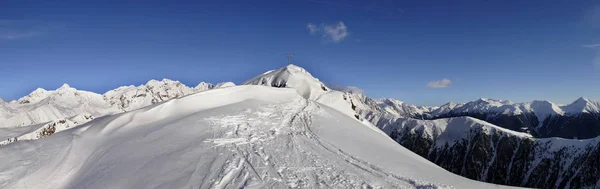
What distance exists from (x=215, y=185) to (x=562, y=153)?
7059 inches

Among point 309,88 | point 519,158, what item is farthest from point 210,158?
point 519,158

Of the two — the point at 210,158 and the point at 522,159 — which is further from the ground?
the point at 210,158

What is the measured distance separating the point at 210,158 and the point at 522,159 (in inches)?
7497

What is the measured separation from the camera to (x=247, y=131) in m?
17.4

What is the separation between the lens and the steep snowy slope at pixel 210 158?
10.8 meters

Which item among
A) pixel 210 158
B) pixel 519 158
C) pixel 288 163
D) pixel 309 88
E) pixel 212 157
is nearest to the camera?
pixel 288 163

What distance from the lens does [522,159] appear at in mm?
160875

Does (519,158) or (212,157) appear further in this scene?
(519,158)

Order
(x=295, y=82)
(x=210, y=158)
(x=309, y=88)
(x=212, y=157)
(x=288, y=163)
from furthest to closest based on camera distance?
(x=295, y=82), (x=309, y=88), (x=212, y=157), (x=210, y=158), (x=288, y=163)

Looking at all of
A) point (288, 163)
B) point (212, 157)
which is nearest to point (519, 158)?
point (288, 163)

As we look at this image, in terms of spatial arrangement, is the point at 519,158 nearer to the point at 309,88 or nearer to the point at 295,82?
the point at 309,88

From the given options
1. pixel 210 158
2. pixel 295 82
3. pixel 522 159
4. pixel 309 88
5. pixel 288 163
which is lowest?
pixel 522 159

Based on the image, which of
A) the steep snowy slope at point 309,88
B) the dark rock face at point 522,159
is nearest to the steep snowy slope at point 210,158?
the steep snowy slope at point 309,88

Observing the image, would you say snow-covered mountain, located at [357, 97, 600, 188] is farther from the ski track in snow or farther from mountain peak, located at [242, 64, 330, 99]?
the ski track in snow
